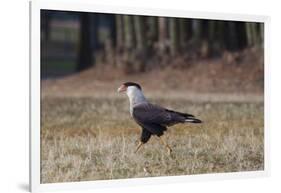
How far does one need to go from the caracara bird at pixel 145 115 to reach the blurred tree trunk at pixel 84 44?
388 millimetres

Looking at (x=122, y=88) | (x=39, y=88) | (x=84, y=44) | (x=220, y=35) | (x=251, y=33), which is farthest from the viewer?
(x=251, y=33)

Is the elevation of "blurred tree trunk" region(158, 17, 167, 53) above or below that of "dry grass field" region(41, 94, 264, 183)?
above

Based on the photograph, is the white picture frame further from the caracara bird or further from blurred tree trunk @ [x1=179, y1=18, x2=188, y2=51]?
the caracara bird

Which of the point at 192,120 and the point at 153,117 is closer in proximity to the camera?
the point at 153,117

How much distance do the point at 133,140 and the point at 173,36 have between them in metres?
1.04

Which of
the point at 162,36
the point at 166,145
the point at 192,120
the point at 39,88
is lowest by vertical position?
the point at 166,145

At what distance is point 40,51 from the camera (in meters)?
5.13

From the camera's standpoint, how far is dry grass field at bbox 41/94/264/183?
5258 mm

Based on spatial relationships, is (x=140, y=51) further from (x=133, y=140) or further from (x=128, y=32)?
(x=133, y=140)

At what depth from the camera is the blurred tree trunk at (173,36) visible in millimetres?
5723

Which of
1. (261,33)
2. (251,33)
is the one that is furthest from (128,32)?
(261,33)

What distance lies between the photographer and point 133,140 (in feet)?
18.1

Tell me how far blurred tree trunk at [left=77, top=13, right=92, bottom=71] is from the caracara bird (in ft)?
1.27

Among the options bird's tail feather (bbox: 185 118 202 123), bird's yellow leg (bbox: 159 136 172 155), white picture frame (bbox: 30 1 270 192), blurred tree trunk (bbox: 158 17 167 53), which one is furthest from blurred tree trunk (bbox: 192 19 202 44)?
bird's yellow leg (bbox: 159 136 172 155)
